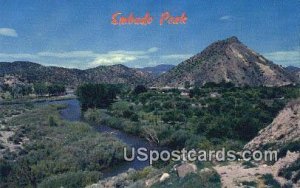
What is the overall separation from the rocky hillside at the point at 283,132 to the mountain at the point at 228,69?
124870 millimetres

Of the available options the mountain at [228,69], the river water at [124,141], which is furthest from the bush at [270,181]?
the mountain at [228,69]

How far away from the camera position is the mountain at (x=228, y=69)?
538ft

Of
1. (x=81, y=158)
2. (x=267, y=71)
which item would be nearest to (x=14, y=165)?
(x=81, y=158)

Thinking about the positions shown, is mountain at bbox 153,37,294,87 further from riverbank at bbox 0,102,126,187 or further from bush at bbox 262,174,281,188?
bush at bbox 262,174,281,188

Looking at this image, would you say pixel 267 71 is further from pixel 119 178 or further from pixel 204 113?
pixel 119 178

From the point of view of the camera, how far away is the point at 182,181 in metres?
24.6

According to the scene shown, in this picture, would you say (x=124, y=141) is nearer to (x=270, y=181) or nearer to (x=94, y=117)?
(x=94, y=117)

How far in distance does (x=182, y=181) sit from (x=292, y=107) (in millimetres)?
13420

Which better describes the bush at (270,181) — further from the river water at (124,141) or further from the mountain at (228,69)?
the mountain at (228,69)

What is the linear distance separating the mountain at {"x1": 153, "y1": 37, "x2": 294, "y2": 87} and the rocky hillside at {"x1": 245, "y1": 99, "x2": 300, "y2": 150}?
124870mm

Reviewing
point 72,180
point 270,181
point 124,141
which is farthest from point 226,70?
point 270,181

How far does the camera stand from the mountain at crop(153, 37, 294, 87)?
538ft

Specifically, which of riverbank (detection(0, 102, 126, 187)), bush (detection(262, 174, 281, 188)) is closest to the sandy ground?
bush (detection(262, 174, 281, 188))

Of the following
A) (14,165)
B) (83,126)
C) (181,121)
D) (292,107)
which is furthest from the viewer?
(181,121)
